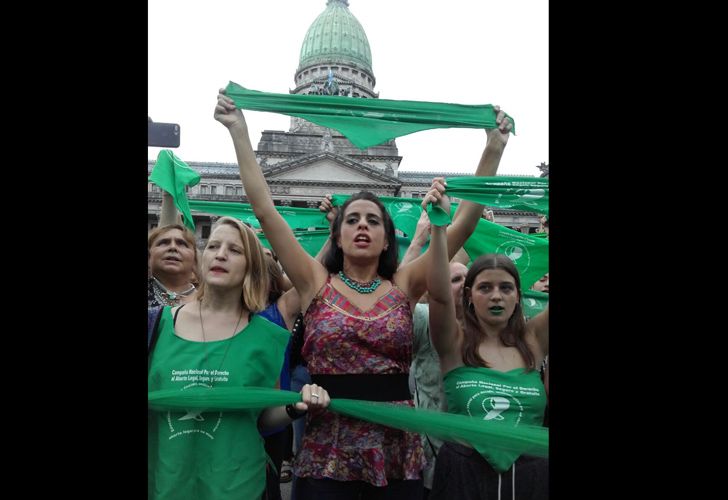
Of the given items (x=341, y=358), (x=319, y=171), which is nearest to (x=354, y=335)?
(x=341, y=358)

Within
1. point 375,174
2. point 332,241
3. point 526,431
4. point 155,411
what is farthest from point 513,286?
point 375,174

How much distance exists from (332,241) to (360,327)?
0.62 metres

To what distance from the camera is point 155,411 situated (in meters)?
2.39

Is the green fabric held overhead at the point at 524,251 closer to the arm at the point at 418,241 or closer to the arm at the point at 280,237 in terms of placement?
the arm at the point at 418,241

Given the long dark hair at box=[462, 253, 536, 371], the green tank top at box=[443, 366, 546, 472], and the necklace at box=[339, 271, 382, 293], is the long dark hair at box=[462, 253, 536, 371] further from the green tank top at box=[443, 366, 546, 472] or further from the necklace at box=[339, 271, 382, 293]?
the necklace at box=[339, 271, 382, 293]

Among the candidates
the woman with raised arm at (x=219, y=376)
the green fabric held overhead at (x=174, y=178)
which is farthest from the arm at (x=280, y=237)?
the green fabric held overhead at (x=174, y=178)

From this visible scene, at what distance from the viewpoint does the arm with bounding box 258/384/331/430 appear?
88.7 inches

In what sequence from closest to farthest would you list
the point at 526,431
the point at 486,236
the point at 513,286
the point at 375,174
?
the point at 526,431 → the point at 513,286 → the point at 486,236 → the point at 375,174

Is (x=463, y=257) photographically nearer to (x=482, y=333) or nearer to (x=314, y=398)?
(x=482, y=333)

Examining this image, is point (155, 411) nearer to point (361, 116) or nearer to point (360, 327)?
point (360, 327)

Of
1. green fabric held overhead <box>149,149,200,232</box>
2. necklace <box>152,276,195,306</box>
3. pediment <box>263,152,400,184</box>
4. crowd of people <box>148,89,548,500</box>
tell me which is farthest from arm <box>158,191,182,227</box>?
pediment <box>263,152,400,184</box>

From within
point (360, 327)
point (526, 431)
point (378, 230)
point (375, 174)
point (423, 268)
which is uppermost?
point (375, 174)

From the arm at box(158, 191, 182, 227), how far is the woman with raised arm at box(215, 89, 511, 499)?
1715mm
